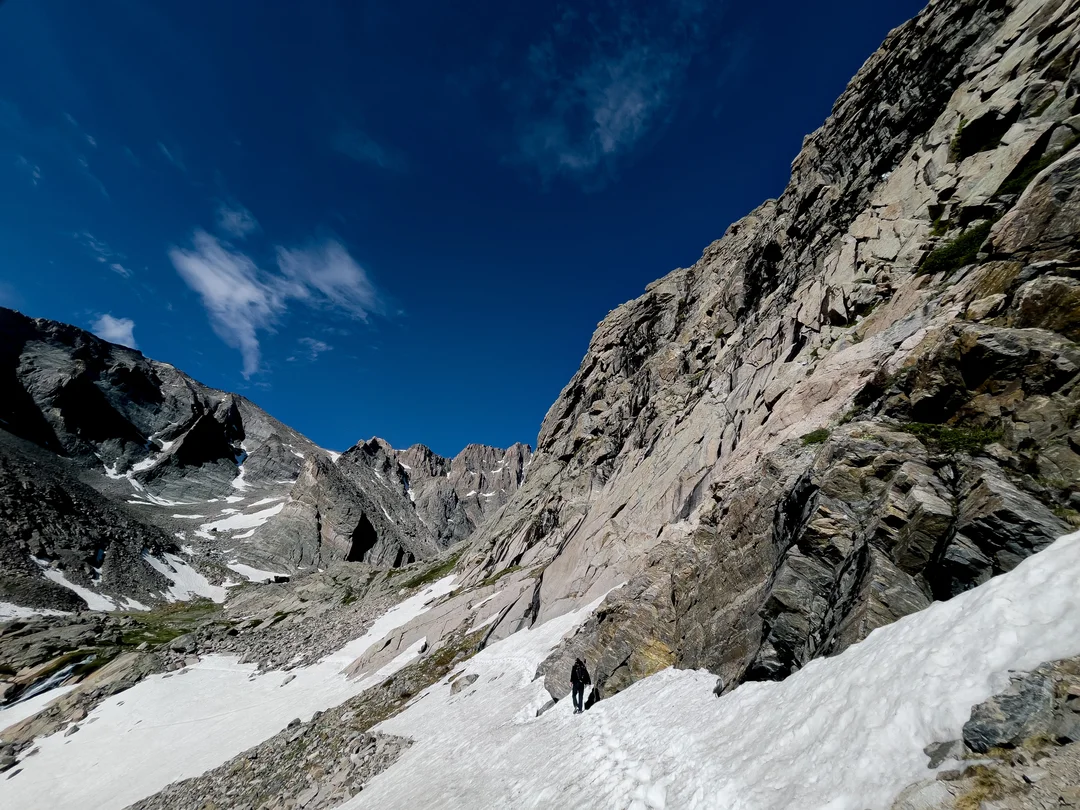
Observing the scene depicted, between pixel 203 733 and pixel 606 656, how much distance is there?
3403 centimetres

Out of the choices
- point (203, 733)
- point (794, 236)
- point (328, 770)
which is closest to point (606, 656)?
point (328, 770)

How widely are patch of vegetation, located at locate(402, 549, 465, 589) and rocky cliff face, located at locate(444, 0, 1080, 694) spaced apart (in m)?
35.7

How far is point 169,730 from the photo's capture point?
36.9 meters

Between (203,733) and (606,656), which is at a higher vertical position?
(203,733)

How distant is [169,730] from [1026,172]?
6125 centimetres

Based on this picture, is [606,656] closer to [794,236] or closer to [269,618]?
[794,236]

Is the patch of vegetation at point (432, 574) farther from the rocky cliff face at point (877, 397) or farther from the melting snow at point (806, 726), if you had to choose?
the melting snow at point (806, 726)

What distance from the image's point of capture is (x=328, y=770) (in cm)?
2080

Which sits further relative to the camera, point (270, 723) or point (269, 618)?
point (269, 618)

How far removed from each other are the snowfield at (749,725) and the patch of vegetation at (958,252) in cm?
1713

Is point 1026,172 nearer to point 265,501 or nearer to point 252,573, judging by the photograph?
point 252,573

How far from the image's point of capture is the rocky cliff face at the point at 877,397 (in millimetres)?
9594

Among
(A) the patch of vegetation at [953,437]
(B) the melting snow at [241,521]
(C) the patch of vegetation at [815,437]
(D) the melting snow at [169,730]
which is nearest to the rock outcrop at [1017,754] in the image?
(A) the patch of vegetation at [953,437]

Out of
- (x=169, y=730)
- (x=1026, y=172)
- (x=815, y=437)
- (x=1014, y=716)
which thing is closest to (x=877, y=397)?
(x=815, y=437)
